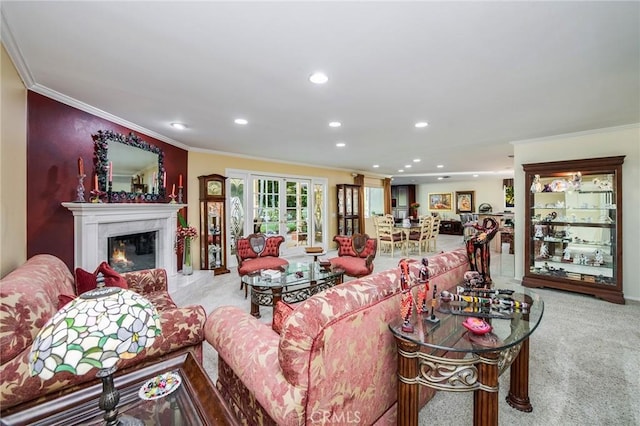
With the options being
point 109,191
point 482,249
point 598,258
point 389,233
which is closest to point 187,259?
point 109,191

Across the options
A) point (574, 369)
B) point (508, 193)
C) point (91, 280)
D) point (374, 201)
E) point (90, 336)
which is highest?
point (508, 193)

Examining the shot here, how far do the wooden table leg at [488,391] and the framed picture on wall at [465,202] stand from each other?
11.9 m

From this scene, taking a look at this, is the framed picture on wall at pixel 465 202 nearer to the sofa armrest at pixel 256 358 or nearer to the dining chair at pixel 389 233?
the dining chair at pixel 389 233

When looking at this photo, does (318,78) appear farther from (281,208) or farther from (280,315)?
(281,208)

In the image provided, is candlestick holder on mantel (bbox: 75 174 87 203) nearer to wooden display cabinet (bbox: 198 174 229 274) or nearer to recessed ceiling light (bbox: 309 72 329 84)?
wooden display cabinet (bbox: 198 174 229 274)

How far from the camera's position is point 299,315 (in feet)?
3.69

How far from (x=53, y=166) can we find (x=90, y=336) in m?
2.78

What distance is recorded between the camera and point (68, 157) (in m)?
2.81

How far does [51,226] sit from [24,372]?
205 cm

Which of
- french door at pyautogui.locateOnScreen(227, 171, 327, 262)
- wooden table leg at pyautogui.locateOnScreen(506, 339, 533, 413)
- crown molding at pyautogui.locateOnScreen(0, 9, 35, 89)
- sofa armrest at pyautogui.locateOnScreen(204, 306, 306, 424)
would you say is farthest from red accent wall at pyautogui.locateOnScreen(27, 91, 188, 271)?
wooden table leg at pyautogui.locateOnScreen(506, 339, 533, 413)

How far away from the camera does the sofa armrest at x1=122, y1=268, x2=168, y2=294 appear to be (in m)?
2.65

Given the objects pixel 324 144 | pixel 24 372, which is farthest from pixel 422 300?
pixel 324 144

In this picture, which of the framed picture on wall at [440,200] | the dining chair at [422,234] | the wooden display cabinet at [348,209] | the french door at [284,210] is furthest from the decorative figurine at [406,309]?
the framed picture on wall at [440,200]

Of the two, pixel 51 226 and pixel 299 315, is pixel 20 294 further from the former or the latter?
pixel 51 226
